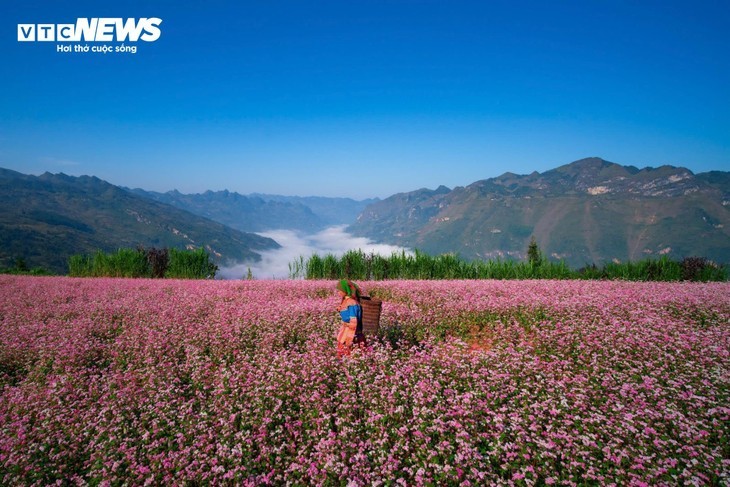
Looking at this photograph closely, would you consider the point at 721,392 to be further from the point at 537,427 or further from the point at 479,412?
the point at 479,412

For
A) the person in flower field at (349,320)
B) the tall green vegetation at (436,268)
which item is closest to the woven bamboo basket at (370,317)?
the person in flower field at (349,320)

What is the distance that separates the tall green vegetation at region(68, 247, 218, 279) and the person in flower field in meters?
20.6

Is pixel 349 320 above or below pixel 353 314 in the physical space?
below

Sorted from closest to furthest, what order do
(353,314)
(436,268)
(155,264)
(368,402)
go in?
(368,402)
(353,314)
(436,268)
(155,264)

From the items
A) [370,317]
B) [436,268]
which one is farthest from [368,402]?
[436,268]

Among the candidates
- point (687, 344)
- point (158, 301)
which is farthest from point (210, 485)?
point (158, 301)

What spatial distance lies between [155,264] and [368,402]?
24544mm

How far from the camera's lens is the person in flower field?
27.4ft

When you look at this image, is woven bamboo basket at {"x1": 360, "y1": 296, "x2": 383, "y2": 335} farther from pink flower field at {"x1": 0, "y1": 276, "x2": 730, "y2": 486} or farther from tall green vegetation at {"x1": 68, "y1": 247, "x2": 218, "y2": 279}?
tall green vegetation at {"x1": 68, "y1": 247, "x2": 218, "y2": 279}

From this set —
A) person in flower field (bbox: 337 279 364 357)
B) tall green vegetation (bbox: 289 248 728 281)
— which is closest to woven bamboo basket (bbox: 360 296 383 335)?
person in flower field (bbox: 337 279 364 357)

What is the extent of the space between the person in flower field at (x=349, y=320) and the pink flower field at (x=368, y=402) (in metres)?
0.61

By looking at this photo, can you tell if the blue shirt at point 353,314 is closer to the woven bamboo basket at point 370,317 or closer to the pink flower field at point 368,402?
the woven bamboo basket at point 370,317

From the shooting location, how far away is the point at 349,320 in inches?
332

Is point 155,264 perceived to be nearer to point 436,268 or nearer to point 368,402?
point 436,268
